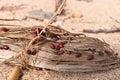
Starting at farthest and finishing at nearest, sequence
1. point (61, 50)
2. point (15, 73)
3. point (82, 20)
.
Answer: point (82, 20) → point (61, 50) → point (15, 73)

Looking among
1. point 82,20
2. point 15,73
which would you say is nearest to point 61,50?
point 15,73

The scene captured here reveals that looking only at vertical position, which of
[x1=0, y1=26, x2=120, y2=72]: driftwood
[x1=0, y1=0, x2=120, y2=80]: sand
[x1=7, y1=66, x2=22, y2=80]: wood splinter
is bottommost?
[x1=0, y1=0, x2=120, y2=80]: sand

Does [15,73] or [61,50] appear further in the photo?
[61,50]

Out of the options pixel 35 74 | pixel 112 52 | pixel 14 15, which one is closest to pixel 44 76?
pixel 35 74

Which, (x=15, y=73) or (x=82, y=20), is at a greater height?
(x=15, y=73)

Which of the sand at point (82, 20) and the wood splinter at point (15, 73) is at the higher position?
the wood splinter at point (15, 73)

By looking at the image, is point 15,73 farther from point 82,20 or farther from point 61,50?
point 82,20

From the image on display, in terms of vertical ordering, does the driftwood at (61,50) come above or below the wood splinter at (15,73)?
above

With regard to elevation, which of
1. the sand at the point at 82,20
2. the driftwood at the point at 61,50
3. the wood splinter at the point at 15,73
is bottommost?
the sand at the point at 82,20
